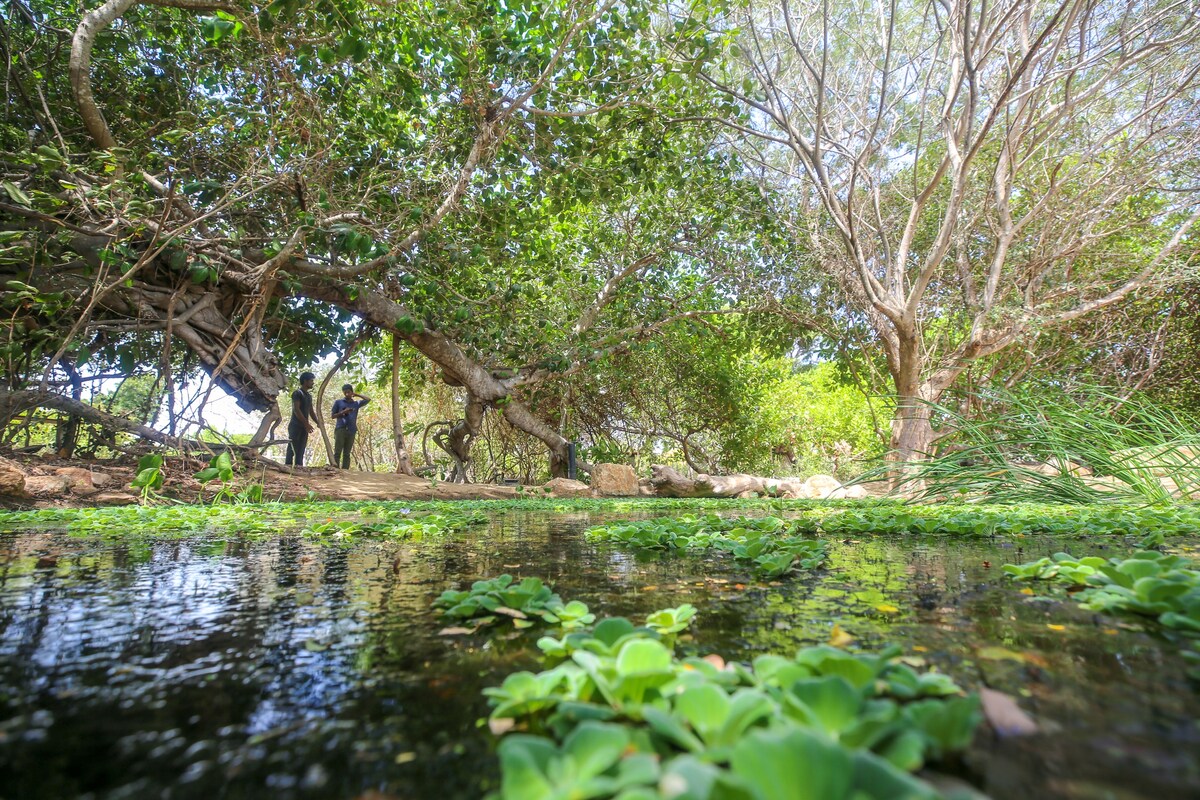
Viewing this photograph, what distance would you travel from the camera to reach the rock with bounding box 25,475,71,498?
3803 mm

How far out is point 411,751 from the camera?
0.52m

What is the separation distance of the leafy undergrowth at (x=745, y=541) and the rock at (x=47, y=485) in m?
4.10

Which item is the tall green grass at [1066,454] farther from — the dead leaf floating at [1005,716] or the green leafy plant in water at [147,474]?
the green leafy plant in water at [147,474]

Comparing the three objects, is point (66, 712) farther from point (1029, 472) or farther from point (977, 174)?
point (977, 174)

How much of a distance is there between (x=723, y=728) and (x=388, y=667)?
→ 0.50 m

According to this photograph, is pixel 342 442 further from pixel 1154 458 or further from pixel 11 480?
pixel 1154 458

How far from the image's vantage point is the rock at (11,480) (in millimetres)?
3494

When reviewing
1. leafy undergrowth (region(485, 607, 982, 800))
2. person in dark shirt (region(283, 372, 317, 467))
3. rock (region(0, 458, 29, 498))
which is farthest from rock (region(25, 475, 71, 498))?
leafy undergrowth (region(485, 607, 982, 800))

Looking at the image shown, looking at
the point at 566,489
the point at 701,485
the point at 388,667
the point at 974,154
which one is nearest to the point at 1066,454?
the point at 974,154

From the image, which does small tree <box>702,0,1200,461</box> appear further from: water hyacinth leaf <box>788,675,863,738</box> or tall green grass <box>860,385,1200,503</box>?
water hyacinth leaf <box>788,675,863,738</box>

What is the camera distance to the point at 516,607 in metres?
1.01

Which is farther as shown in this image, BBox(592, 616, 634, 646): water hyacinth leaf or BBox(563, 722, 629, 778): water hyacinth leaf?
BBox(592, 616, 634, 646): water hyacinth leaf

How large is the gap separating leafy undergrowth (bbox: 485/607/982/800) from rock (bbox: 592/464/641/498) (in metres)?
7.91

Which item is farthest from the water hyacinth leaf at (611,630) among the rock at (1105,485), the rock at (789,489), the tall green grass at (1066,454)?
the rock at (789,489)
